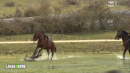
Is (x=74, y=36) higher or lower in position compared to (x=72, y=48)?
lower

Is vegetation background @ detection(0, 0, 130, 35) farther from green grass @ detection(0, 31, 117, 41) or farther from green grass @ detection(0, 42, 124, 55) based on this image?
green grass @ detection(0, 42, 124, 55)

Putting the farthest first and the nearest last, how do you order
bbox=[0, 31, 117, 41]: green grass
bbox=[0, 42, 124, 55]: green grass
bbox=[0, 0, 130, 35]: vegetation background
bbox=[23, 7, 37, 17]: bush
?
bbox=[23, 7, 37, 17]: bush < bbox=[0, 0, 130, 35]: vegetation background < bbox=[0, 31, 117, 41]: green grass < bbox=[0, 42, 124, 55]: green grass

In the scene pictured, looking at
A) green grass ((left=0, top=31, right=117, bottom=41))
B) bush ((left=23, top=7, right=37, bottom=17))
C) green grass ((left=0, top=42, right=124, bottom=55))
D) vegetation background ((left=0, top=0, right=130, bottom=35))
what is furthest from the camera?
bush ((left=23, top=7, right=37, bottom=17))

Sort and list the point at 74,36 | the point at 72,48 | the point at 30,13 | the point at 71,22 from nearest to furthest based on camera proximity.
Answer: the point at 72,48, the point at 74,36, the point at 71,22, the point at 30,13

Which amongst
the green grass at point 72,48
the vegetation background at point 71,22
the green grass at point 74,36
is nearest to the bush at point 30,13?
the vegetation background at point 71,22

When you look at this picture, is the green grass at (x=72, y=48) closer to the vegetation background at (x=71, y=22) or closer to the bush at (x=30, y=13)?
the vegetation background at (x=71, y=22)

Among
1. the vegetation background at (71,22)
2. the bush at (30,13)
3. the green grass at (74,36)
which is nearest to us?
the green grass at (74,36)

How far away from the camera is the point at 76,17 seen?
108 ft

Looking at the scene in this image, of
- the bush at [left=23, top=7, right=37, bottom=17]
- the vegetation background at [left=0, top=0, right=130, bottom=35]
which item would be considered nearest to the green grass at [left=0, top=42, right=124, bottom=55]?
the vegetation background at [left=0, top=0, right=130, bottom=35]

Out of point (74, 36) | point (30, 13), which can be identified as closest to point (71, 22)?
point (74, 36)

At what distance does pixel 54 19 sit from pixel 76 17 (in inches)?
99.3

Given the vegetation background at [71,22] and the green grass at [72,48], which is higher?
the green grass at [72,48]

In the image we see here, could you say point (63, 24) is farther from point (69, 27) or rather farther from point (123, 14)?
point (123, 14)

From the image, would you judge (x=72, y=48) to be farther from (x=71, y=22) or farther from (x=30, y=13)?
(x=30, y=13)
